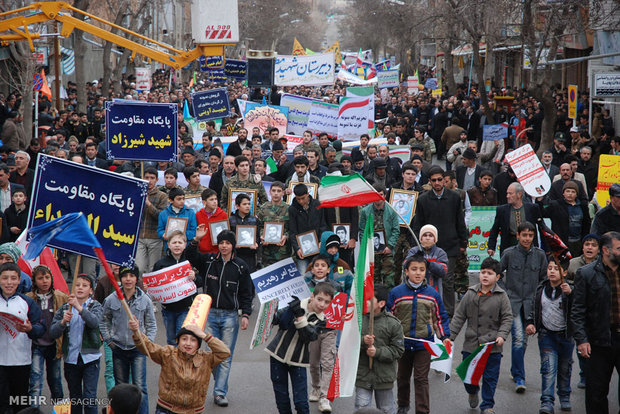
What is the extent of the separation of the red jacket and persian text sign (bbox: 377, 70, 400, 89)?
2491 cm

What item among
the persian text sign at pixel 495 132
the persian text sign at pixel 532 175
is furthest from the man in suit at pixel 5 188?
the persian text sign at pixel 495 132

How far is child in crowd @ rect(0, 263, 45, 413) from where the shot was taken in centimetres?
674

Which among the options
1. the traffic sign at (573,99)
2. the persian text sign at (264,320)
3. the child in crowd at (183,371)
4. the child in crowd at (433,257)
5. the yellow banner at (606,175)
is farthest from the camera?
the traffic sign at (573,99)

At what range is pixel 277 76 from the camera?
85.1 ft

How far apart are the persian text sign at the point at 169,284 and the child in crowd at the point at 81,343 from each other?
0.92m

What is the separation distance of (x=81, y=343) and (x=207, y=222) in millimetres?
3529

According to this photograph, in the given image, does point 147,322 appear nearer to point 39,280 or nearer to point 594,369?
point 39,280

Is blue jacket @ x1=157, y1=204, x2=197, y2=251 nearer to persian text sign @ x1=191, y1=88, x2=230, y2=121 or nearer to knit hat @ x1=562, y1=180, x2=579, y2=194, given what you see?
knit hat @ x1=562, y1=180, x2=579, y2=194

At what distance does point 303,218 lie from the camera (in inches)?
409

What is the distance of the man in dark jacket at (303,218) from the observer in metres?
10.3

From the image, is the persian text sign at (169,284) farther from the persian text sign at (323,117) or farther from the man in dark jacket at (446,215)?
the persian text sign at (323,117)

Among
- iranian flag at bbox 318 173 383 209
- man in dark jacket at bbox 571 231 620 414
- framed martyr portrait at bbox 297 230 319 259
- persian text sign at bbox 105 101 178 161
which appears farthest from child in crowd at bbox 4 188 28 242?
man in dark jacket at bbox 571 231 620 414

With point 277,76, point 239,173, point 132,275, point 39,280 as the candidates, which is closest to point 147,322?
point 132,275

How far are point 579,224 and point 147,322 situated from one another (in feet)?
20.6
